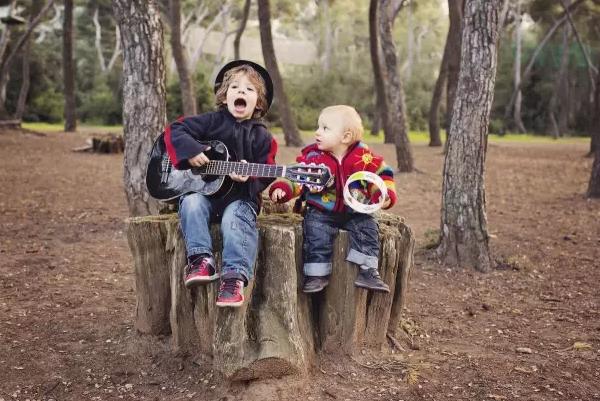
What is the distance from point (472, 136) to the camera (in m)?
6.81

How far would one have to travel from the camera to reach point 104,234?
8352 mm

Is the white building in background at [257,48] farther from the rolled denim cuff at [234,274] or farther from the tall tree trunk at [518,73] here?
the rolled denim cuff at [234,274]

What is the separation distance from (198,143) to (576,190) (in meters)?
10.7

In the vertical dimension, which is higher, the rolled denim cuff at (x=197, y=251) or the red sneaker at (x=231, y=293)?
the rolled denim cuff at (x=197, y=251)

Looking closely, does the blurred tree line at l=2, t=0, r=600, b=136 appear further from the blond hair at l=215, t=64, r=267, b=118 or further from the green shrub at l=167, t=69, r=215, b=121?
the blond hair at l=215, t=64, r=267, b=118

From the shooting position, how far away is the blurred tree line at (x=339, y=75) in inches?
1265

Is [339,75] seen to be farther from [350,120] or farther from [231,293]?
[231,293]

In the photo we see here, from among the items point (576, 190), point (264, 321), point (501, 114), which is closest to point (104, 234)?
point (264, 321)

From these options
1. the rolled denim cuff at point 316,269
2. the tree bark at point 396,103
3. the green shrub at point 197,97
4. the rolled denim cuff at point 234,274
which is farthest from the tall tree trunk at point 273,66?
the rolled denim cuff at point 234,274

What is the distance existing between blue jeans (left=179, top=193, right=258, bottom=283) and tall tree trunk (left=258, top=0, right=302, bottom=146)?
13.6m

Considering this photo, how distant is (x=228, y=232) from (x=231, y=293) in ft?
1.25

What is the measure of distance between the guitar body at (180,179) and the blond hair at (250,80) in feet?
1.14

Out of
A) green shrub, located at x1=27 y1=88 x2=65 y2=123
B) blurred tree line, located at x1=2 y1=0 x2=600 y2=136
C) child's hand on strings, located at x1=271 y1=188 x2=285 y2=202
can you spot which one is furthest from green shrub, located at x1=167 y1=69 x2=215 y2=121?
child's hand on strings, located at x1=271 y1=188 x2=285 y2=202

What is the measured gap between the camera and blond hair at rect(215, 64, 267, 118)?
14.2 ft
